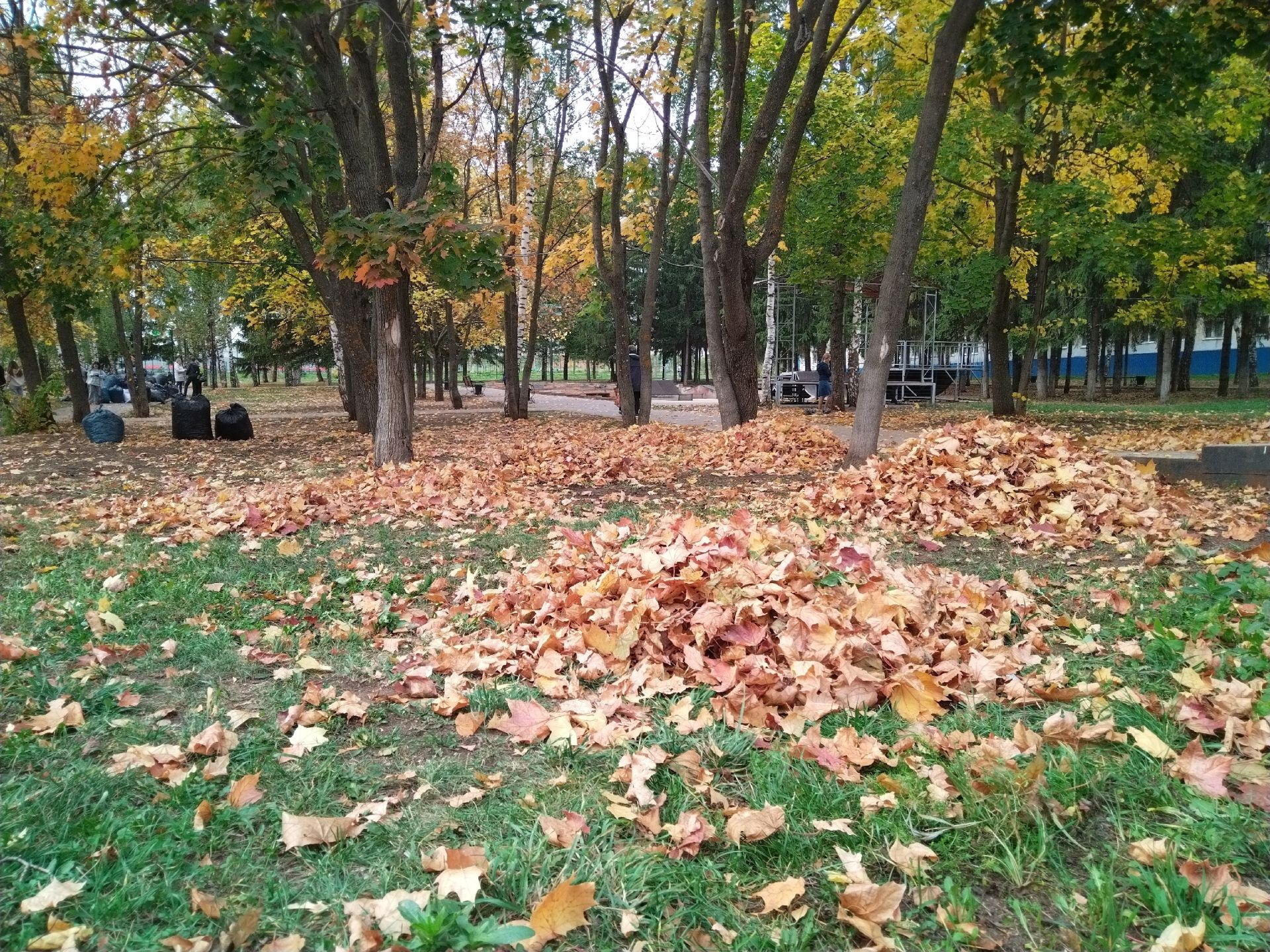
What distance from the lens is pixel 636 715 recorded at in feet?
9.26

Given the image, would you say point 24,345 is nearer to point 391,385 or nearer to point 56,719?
point 391,385

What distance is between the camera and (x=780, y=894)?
187cm

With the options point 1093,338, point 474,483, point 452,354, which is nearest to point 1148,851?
point 474,483

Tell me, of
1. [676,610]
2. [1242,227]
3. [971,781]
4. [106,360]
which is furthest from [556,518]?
[106,360]

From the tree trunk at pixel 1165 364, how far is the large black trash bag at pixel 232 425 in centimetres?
2561

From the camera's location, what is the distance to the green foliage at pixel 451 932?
1674mm

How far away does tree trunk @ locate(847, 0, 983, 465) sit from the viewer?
732cm

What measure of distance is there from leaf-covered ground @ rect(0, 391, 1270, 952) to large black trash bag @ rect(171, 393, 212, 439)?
32.1 ft

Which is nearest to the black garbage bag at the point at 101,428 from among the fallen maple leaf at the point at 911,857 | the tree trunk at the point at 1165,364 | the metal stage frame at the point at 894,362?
the fallen maple leaf at the point at 911,857

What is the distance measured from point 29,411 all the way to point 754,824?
732 inches

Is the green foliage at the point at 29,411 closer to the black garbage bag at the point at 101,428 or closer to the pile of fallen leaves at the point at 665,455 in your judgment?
the black garbage bag at the point at 101,428

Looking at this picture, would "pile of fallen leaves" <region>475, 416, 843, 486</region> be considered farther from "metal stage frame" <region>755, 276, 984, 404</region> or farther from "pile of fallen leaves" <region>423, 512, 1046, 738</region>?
"metal stage frame" <region>755, 276, 984, 404</region>

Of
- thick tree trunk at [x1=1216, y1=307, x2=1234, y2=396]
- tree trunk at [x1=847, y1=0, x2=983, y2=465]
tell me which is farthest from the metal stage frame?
tree trunk at [x1=847, y1=0, x2=983, y2=465]

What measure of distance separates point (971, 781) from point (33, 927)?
7.55ft
